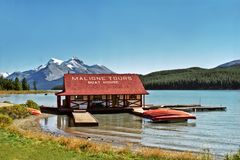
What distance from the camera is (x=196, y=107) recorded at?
5547cm

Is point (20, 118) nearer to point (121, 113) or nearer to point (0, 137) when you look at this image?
point (121, 113)

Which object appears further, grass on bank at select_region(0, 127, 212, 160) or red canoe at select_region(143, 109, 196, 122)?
red canoe at select_region(143, 109, 196, 122)

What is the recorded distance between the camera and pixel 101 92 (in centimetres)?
4734

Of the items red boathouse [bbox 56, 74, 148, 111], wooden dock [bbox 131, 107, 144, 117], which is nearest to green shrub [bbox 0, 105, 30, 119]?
red boathouse [bbox 56, 74, 148, 111]

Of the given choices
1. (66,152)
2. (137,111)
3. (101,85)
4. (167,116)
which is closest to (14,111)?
(101,85)

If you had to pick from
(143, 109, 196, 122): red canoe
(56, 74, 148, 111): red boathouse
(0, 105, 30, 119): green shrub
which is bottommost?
(143, 109, 196, 122): red canoe

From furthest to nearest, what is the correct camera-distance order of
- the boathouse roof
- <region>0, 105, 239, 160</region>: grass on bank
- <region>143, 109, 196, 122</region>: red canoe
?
the boathouse roof, <region>143, 109, 196, 122</region>: red canoe, <region>0, 105, 239, 160</region>: grass on bank

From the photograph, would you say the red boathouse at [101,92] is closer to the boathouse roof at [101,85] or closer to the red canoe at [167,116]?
the boathouse roof at [101,85]

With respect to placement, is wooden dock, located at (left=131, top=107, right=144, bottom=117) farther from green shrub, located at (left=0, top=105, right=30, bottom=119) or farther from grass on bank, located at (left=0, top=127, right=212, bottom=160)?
grass on bank, located at (left=0, top=127, right=212, bottom=160)

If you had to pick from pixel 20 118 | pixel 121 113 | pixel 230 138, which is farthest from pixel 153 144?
pixel 121 113

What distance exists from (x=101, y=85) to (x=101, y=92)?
1559 millimetres

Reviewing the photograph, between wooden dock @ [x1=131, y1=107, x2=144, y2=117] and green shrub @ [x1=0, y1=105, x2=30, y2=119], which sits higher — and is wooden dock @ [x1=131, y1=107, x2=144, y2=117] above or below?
below

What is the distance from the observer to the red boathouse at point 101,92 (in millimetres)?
47031

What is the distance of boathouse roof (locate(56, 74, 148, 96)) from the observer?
154 ft
